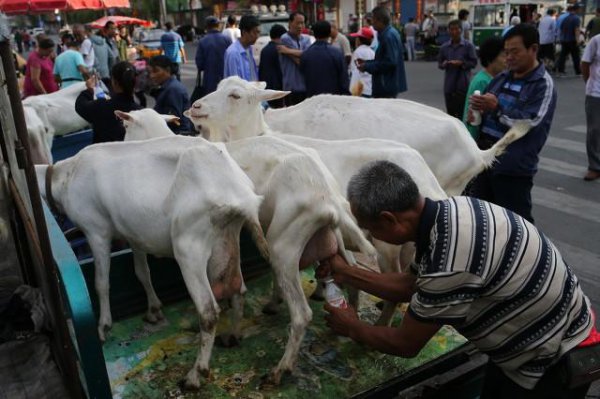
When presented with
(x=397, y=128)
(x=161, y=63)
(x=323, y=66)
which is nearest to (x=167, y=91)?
(x=161, y=63)

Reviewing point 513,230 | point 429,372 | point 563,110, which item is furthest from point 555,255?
point 563,110

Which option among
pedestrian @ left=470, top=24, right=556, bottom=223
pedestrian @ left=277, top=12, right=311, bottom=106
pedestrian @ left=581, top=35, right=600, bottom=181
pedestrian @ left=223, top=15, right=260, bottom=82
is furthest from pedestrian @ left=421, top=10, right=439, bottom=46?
pedestrian @ left=470, top=24, right=556, bottom=223

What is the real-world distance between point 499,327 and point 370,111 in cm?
243

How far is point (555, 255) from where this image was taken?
2252 millimetres

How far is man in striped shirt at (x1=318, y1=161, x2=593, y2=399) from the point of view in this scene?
2.09 meters

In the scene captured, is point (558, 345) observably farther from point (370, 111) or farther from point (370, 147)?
point (370, 111)

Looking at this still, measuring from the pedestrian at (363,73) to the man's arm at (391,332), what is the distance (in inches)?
240

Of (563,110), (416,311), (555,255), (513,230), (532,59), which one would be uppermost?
(532,59)

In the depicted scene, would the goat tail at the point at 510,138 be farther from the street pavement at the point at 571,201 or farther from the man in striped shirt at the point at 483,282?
the man in striped shirt at the point at 483,282

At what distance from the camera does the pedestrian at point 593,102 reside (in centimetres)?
704

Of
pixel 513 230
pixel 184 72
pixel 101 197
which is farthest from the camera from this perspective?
pixel 184 72

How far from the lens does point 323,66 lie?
6777 millimetres

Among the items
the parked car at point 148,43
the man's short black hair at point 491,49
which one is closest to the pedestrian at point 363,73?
the man's short black hair at point 491,49

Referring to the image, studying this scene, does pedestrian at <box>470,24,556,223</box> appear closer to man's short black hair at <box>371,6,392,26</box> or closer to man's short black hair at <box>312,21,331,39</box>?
man's short black hair at <box>371,6,392,26</box>
